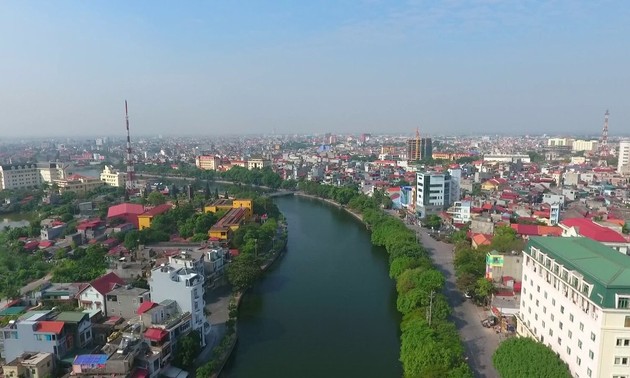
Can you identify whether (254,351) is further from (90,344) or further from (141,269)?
(141,269)

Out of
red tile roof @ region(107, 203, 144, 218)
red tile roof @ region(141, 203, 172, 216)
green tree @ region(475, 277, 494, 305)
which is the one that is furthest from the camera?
red tile roof @ region(107, 203, 144, 218)

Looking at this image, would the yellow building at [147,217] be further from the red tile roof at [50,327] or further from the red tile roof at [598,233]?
the red tile roof at [598,233]

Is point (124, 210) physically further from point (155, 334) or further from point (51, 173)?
point (51, 173)

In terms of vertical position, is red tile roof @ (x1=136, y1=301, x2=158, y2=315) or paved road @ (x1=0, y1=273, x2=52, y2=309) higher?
red tile roof @ (x1=136, y1=301, x2=158, y2=315)

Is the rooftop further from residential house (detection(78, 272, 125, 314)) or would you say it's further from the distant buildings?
the distant buildings

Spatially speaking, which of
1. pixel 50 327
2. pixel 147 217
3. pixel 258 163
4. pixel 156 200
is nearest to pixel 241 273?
pixel 50 327

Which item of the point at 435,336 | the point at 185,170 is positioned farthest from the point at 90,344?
the point at 185,170

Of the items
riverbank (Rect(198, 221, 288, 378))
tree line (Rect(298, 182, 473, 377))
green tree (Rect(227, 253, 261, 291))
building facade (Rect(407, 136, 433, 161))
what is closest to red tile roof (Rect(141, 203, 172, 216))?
riverbank (Rect(198, 221, 288, 378))
